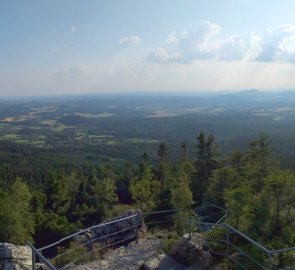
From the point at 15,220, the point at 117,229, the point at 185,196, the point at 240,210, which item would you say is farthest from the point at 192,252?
the point at 15,220

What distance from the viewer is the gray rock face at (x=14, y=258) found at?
10.3m

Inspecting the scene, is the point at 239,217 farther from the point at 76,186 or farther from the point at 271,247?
the point at 76,186

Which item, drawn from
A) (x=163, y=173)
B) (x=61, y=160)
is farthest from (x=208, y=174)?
(x=61, y=160)

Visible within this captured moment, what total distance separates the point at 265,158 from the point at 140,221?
827 centimetres

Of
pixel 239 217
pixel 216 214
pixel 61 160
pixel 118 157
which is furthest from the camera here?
pixel 118 157

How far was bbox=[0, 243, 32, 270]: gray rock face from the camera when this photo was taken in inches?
405

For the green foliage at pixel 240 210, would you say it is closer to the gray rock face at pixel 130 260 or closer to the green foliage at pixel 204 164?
the gray rock face at pixel 130 260

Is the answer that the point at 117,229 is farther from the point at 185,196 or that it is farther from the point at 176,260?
the point at 176,260

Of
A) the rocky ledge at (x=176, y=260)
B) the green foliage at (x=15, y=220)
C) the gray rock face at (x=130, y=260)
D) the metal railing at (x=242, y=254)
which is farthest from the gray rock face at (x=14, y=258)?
the green foliage at (x=15, y=220)

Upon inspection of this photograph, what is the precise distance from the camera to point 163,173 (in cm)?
4025

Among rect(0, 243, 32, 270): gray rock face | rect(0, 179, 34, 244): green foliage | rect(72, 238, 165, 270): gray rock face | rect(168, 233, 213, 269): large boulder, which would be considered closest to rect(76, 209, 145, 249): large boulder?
rect(72, 238, 165, 270): gray rock face

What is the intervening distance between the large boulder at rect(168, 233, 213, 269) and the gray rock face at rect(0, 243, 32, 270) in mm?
4152

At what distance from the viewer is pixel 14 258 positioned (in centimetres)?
1054

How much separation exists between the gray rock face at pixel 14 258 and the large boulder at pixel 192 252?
4.15 metres
